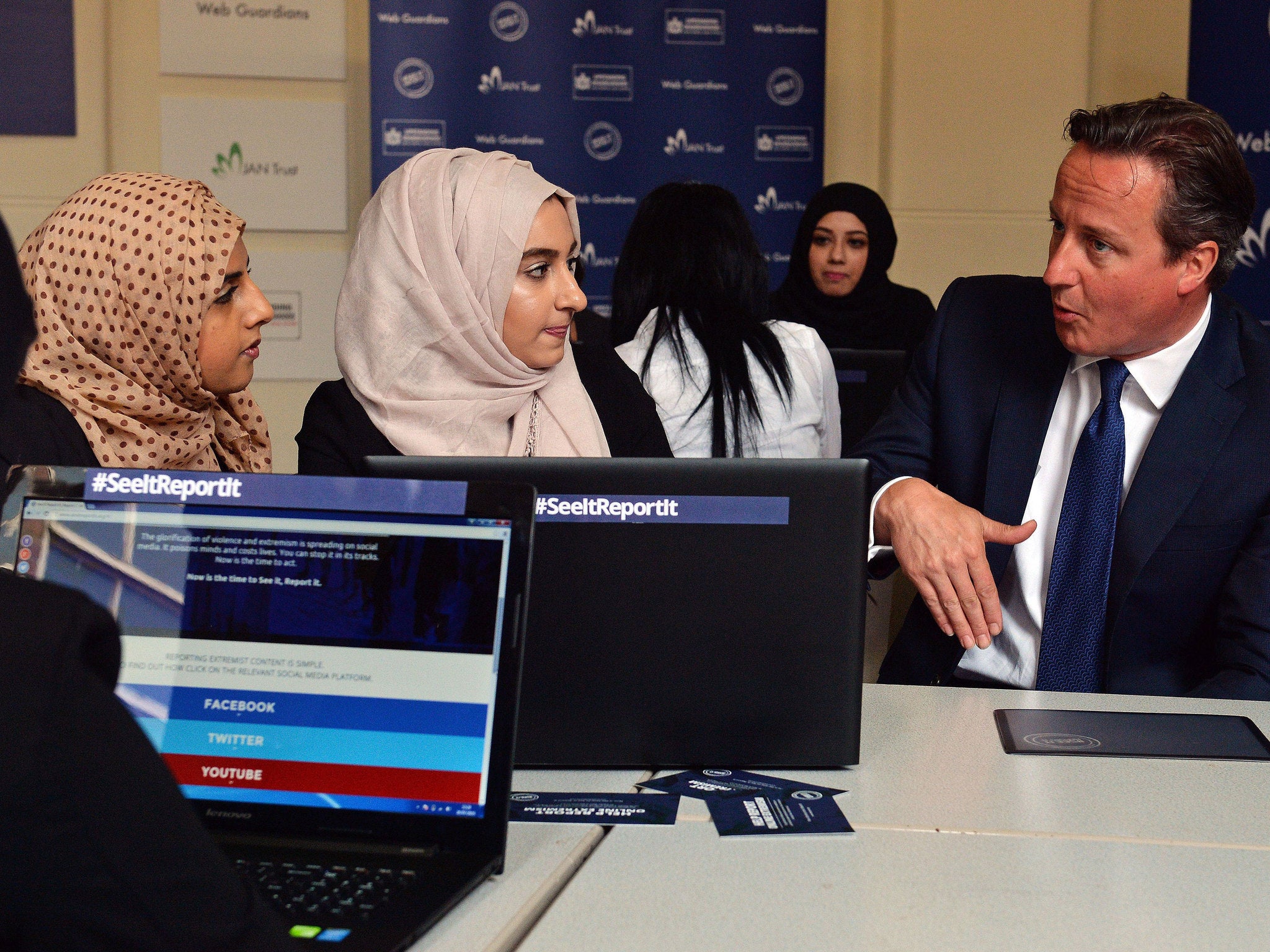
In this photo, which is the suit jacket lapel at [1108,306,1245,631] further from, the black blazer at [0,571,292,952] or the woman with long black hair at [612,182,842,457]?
the black blazer at [0,571,292,952]

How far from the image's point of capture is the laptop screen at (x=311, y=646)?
3.13ft

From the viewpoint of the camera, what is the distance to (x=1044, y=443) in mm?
1951

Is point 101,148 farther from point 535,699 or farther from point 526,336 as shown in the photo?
point 535,699

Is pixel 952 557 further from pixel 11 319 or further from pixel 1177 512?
pixel 11 319

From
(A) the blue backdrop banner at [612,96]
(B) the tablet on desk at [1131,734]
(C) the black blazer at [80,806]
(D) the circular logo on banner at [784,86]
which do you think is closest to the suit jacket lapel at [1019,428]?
(B) the tablet on desk at [1131,734]

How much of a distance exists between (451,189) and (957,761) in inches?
49.4

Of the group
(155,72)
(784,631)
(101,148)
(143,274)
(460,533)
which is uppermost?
(155,72)

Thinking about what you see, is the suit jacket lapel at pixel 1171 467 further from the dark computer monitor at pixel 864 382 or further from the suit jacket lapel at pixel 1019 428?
the dark computer monitor at pixel 864 382

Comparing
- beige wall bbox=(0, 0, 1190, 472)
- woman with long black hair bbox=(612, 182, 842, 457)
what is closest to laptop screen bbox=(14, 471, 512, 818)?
woman with long black hair bbox=(612, 182, 842, 457)

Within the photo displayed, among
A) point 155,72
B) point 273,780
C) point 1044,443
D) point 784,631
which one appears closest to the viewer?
point 273,780

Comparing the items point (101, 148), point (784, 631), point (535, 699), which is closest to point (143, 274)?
point (535, 699)

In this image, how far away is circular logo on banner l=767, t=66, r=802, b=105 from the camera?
16.2 ft

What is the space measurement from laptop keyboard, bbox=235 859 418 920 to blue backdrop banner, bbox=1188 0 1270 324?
4.02m

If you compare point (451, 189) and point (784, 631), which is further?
point (451, 189)
